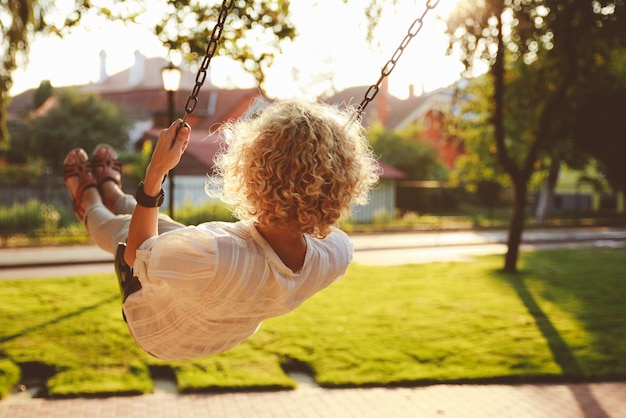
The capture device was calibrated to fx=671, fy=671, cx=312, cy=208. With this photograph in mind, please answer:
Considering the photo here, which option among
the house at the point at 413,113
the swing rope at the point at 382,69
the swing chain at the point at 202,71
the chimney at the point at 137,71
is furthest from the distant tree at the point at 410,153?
the chimney at the point at 137,71

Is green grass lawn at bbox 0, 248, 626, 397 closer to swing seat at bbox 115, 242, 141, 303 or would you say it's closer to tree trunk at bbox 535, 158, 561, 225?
swing seat at bbox 115, 242, 141, 303

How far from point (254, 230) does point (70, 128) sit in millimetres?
35999

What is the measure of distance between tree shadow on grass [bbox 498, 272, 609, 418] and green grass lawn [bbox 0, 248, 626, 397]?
2 centimetres

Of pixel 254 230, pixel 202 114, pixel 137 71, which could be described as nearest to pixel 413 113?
pixel 202 114

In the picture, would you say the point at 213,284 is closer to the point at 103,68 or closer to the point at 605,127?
the point at 605,127

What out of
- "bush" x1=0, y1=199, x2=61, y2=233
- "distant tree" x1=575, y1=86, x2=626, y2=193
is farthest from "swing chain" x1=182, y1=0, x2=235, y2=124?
"distant tree" x1=575, y1=86, x2=626, y2=193

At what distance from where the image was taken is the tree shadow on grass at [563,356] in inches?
215

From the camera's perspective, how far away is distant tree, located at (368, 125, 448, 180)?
1286 inches

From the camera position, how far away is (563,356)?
22.1 feet

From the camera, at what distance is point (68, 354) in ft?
20.2

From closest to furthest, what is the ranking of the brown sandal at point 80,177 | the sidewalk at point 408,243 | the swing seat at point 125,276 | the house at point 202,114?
the swing seat at point 125,276 → the brown sandal at point 80,177 → the sidewalk at point 408,243 → the house at point 202,114

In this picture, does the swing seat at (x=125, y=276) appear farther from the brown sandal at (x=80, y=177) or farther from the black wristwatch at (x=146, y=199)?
the brown sandal at (x=80, y=177)

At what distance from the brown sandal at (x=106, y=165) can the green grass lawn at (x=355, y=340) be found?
221 cm

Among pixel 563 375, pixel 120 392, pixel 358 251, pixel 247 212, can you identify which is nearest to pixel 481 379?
pixel 563 375
